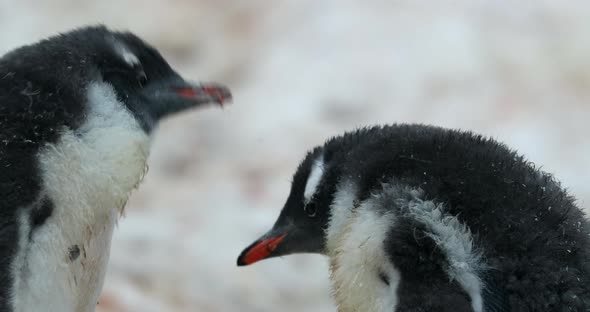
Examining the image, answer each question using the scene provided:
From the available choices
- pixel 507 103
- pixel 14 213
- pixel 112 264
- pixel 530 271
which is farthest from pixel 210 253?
pixel 530 271

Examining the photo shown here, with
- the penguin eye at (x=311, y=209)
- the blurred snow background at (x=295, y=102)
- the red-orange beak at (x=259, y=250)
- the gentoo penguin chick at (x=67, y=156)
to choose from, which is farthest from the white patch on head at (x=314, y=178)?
the blurred snow background at (x=295, y=102)

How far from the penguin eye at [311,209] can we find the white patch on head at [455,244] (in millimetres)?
356

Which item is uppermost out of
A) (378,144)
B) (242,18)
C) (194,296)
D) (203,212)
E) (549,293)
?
(242,18)

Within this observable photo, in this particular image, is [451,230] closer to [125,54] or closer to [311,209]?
[311,209]

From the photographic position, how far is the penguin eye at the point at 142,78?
212 centimetres

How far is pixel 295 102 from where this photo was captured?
4230 mm

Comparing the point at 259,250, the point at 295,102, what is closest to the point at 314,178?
the point at 259,250

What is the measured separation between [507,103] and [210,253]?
1.22 m

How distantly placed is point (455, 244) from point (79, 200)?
2.17ft

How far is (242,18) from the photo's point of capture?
4.70 metres

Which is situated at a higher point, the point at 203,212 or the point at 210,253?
the point at 203,212

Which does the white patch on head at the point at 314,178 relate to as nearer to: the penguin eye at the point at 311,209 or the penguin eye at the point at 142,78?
the penguin eye at the point at 311,209

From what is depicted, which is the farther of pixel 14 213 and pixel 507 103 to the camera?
pixel 507 103

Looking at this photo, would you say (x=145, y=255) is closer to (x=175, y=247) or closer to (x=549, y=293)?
(x=175, y=247)
